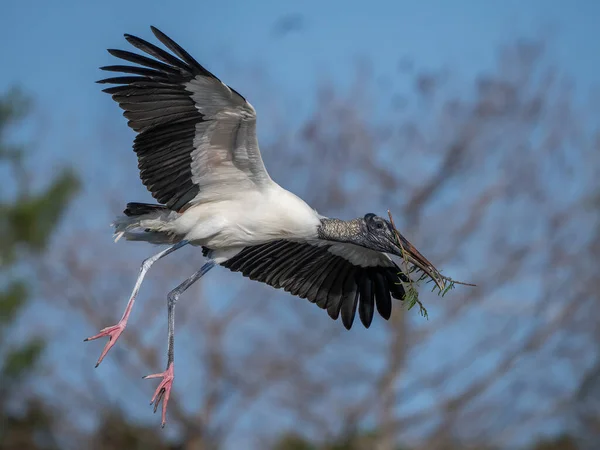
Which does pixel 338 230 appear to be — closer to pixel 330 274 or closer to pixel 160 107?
pixel 330 274

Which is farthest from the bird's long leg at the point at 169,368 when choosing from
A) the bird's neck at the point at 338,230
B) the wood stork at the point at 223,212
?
the bird's neck at the point at 338,230

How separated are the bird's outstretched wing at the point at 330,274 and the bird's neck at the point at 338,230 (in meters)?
0.55

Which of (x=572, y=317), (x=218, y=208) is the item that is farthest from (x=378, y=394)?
(x=218, y=208)

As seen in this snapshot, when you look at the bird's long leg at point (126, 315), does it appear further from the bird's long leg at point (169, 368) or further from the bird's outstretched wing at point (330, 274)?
the bird's outstretched wing at point (330, 274)

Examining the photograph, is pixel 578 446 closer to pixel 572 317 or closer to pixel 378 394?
pixel 572 317

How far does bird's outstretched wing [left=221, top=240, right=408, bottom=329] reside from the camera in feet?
26.6

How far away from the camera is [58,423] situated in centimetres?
2042

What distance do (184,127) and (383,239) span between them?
159cm

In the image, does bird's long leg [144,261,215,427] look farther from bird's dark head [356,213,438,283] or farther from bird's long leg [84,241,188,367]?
bird's dark head [356,213,438,283]

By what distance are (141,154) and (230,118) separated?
2.12 feet

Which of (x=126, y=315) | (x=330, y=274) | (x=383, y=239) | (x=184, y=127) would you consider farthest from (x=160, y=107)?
(x=330, y=274)

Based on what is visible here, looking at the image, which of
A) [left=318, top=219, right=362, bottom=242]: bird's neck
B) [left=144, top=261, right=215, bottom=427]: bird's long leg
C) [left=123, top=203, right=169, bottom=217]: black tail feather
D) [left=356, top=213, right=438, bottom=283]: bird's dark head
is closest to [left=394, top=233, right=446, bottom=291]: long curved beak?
[left=356, top=213, right=438, bottom=283]: bird's dark head

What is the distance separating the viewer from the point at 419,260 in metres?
7.24

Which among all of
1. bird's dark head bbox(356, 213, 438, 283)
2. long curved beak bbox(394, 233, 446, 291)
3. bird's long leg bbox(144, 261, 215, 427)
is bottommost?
bird's long leg bbox(144, 261, 215, 427)
